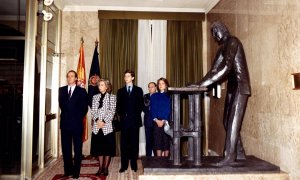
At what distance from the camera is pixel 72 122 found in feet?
12.2

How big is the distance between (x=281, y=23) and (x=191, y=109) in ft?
4.36

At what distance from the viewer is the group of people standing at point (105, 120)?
3742mm

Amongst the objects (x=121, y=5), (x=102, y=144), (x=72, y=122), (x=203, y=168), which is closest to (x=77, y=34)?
(x=121, y=5)

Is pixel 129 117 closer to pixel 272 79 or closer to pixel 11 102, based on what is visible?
pixel 272 79

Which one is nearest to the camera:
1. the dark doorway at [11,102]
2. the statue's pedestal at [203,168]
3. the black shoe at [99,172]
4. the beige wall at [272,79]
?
the statue's pedestal at [203,168]

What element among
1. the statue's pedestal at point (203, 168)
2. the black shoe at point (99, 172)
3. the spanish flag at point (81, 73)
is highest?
the spanish flag at point (81, 73)

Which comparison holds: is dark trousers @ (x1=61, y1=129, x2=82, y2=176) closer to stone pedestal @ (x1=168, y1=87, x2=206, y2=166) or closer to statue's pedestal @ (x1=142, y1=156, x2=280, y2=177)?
statue's pedestal @ (x1=142, y1=156, x2=280, y2=177)

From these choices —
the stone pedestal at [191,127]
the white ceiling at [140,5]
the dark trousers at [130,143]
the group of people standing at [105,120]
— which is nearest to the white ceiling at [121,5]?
the white ceiling at [140,5]

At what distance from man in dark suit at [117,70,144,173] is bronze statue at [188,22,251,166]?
1420mm

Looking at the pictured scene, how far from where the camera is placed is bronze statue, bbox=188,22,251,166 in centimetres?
285

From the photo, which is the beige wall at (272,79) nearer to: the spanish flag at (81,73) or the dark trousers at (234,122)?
the dark trousers at (234,122)

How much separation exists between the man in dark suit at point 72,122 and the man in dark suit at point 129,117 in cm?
58

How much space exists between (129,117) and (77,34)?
2609 mm

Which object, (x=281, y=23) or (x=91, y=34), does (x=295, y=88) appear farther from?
(x=91, y=34)
